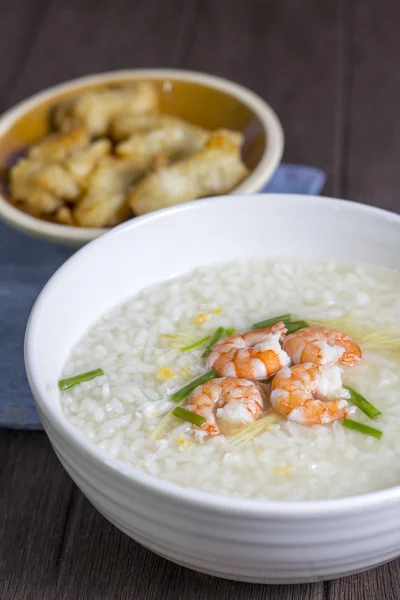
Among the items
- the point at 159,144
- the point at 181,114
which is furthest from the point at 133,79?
the point at 159,144

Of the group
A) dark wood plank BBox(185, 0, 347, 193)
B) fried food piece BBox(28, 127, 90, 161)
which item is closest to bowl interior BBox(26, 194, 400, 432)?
fried food piece BBox(28, 127, 90, 161)

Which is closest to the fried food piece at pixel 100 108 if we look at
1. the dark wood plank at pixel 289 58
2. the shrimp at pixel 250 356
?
the dark wood plank at pixel 289 58

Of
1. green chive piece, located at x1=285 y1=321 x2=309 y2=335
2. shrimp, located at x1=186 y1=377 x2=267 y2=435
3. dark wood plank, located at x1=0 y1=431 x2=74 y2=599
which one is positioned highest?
green chive piece, located at x1=285 y1=321 x2=309 y2=335

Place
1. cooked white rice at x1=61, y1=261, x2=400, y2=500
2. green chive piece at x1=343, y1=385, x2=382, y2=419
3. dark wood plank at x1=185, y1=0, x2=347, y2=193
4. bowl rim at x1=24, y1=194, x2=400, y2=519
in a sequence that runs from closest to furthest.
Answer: bowl rim at x1=24, y1=194, x2=400, y2=519 < cooked white rice at x1=61, y1=261, x2=400, y2=500 < green chive piece at x1=343, y1=385, x2=382, y2=419 < dark wood plank at x1=185, y1=0, x2=347, y2=193

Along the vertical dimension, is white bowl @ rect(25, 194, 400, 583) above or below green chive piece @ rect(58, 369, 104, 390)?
above

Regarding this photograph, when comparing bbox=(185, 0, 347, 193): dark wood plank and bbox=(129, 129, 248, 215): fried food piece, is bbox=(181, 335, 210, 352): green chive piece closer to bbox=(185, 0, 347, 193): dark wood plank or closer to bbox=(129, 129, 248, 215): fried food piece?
bbox=(129, 129, 248, 215): fried food piece

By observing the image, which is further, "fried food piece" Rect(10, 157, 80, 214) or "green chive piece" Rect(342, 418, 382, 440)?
"fried food piece" Rect(10, 157, 80, 214)

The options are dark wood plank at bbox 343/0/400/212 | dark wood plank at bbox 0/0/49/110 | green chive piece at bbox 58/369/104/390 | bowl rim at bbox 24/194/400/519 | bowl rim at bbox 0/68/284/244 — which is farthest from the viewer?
dark wood plank at bbox 0/0/49/110
